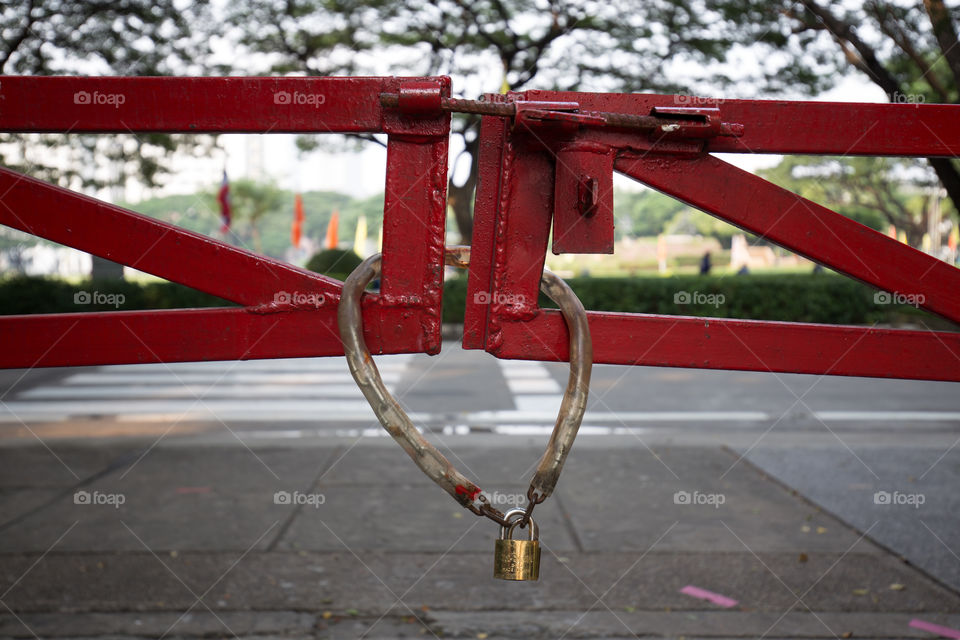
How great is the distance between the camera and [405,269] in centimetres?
196

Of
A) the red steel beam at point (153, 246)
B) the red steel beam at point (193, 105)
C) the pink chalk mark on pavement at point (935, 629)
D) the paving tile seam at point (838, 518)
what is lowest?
the pink chalk mark on pavement at point (935, 629)

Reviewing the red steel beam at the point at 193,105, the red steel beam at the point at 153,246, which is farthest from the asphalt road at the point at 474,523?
the red steel beam at the point at 193,105

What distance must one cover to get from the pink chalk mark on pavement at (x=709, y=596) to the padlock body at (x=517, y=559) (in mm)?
2244

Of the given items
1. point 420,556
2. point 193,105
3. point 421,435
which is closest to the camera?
point 421,435

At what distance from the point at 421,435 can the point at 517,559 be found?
13.7 inches

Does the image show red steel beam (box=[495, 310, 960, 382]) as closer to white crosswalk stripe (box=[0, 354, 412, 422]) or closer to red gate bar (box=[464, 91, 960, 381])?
red gate bar (box=[464, 91, 960, 381])

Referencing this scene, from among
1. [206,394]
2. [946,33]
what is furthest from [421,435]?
[206,394]

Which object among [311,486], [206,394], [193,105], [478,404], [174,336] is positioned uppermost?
[193,105]

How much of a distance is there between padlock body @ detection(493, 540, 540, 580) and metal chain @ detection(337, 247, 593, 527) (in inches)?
2.2

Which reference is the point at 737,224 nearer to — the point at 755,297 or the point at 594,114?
the point at 594,114

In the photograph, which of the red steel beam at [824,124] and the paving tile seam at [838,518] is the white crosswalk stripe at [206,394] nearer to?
the paving tile seam at [838,518]

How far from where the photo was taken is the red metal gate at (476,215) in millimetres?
1896

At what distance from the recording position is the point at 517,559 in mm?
1834

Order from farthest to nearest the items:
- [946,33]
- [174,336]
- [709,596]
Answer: [946,33] < [709,596] < [174,336]
